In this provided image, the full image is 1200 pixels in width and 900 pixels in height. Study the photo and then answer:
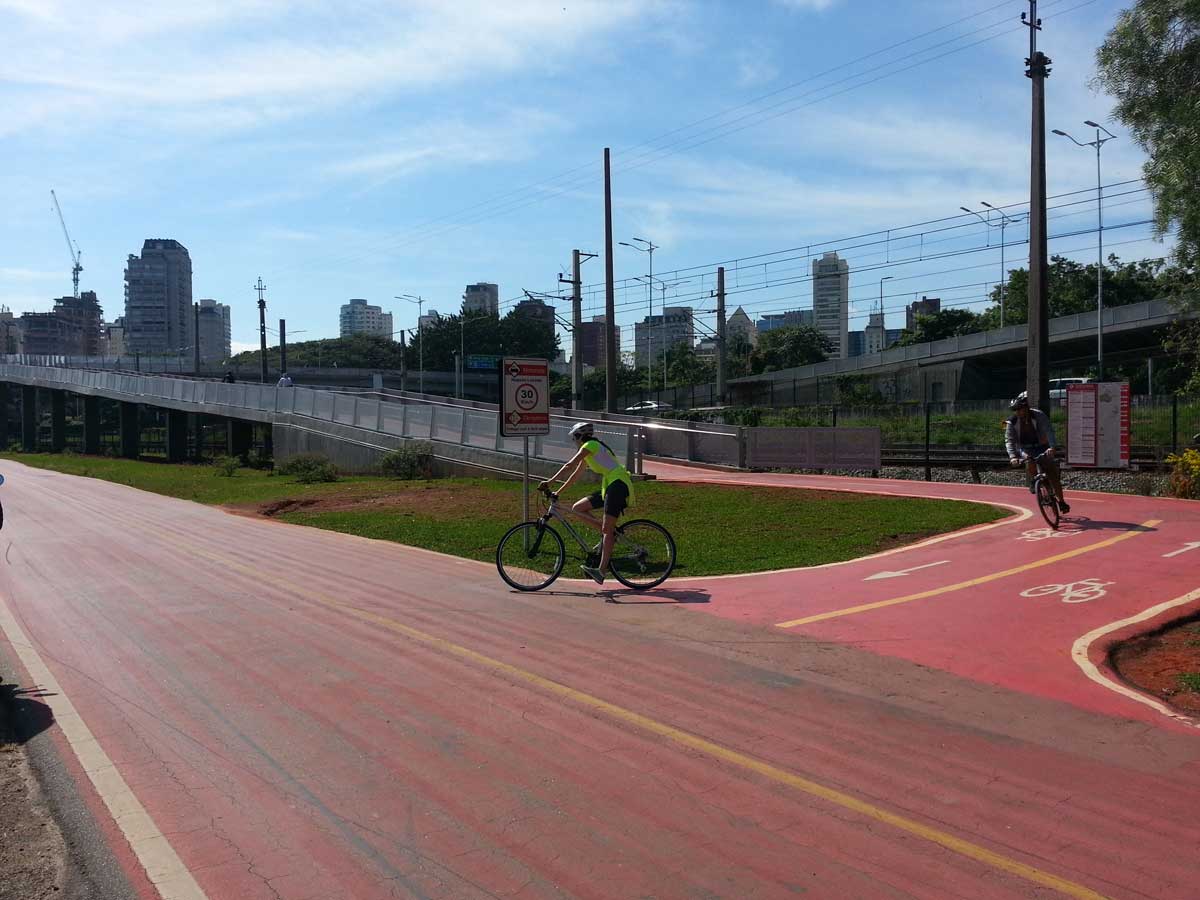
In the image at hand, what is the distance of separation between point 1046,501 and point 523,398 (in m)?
7.13

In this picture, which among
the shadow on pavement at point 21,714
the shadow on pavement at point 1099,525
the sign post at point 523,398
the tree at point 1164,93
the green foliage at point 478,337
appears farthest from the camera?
the green foliage at point 478,337

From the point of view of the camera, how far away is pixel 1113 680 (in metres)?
6.98

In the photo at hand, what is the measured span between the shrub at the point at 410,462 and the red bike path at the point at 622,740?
1754 cm

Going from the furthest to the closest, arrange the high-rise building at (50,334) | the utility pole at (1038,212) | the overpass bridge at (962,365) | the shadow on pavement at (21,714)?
the high-rise building at (50,334) < the overpass bridge at (962,365) < the utility pole at (1038,212) < the shadow on pavement at (21,714)

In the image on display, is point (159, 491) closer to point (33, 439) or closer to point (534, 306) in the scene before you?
point (33, 439)

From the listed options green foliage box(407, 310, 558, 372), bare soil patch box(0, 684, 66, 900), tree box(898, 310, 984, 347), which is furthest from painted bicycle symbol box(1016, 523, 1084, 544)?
green foliage box(407, 310, 558, 372)

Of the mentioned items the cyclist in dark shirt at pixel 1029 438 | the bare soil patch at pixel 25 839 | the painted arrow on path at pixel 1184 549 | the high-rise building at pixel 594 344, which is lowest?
the bare soil patch at pixel 25 839

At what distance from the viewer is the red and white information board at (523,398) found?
46.1 ft

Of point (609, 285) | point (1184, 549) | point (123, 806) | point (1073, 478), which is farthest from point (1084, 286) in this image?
point (123, 806)

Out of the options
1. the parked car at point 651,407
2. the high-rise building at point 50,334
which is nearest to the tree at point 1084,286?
the parked car at point 651,407

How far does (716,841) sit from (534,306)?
137033 mm

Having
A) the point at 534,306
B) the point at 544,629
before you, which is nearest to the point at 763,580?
the point at 544,629

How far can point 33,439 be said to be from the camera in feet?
247

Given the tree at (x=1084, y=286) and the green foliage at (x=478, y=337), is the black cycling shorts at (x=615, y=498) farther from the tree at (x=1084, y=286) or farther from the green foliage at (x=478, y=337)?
the green foliage at (x=478, y=337)
